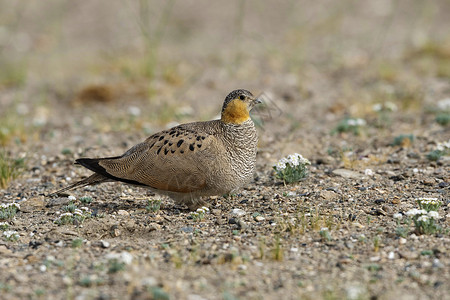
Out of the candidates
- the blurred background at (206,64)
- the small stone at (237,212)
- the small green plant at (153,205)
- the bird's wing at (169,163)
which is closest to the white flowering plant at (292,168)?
the blurred background at (206,64)

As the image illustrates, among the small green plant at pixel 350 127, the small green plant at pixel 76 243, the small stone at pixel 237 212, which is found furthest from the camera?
the small green plant at pixel 350 127

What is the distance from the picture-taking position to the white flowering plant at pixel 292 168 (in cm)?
603

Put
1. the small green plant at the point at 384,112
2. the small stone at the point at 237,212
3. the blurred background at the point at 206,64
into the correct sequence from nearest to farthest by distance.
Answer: the small stone at the point at 237,212 < the small green plant at the point at 384,112 < the blurred background at the point at 206,64

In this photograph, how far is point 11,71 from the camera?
11031 mm

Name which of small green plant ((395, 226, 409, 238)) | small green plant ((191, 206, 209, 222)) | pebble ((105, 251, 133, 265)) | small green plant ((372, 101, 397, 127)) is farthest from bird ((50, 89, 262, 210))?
small green plant ((372, 101, 397, 127))

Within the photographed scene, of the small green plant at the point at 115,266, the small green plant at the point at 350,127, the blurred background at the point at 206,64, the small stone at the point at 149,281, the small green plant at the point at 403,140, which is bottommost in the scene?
the small stone at the point at 149,281

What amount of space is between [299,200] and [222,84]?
512 cm

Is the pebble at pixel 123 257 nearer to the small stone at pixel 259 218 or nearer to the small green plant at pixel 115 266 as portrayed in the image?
the small green plant at pixel 115 266

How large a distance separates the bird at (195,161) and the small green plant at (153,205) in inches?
7.3

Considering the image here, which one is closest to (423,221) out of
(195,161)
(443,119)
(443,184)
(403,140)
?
(443,184)

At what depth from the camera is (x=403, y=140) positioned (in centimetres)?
723

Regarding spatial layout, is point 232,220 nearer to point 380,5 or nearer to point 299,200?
point 299,200

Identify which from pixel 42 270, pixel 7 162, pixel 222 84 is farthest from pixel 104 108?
pixel 42 270

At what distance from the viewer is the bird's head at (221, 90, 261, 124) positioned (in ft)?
18.3
